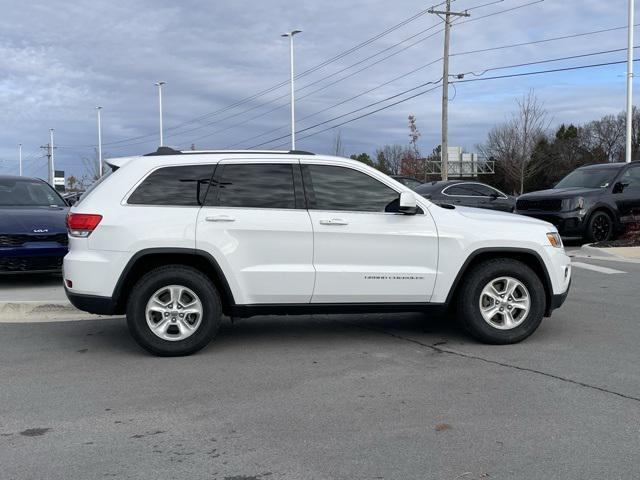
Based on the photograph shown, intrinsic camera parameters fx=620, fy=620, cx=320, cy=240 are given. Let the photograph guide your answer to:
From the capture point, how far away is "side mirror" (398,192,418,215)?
566 centimetres

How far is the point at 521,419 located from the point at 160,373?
115 inches

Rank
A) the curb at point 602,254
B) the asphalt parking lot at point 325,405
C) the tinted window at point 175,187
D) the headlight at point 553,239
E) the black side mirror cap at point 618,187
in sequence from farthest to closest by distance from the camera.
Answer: the black side mirror cap at point 618,187 → the curb at point 602,254 → the headlight at point 553,239 → the tinted window at point 175,187 → the asphalt parking lot at point 325,405

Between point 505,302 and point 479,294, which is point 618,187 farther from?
point 479,294

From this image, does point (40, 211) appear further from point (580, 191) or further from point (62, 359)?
point (580, 191)

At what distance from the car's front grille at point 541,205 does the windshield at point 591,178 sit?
49.3 inches

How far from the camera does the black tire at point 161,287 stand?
5.54m

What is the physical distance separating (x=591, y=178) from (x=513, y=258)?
10.4m

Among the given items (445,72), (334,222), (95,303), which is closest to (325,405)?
(334,222)

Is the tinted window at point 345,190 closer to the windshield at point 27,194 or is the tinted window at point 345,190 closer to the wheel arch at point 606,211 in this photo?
the windshield at point 27,194

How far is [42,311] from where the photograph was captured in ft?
24.9

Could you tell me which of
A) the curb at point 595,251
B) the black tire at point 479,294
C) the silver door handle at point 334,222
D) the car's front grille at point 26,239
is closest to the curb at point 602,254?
the curb at point 595,251

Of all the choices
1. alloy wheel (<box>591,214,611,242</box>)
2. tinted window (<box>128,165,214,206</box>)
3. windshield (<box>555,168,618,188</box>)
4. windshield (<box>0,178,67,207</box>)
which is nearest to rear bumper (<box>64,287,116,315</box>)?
tinted window (<box>128,165,214,206</box>)

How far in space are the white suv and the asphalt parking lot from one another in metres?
0.45

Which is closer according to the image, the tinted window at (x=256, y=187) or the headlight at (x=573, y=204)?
the tinted window at (x=256, y=187)
